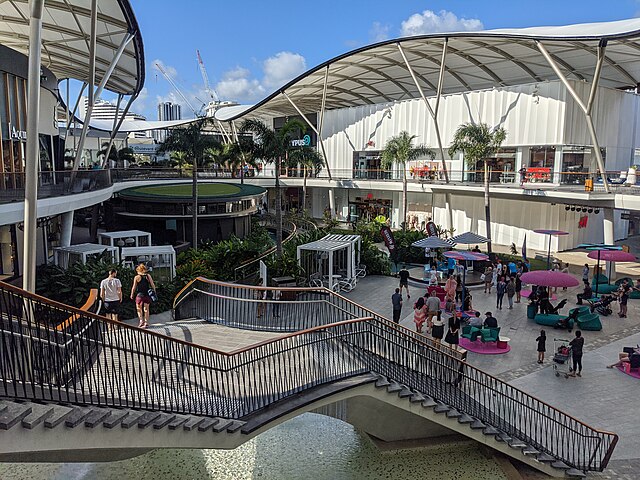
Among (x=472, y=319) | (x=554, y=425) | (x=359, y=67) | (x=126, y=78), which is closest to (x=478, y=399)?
(x=554, y=425)

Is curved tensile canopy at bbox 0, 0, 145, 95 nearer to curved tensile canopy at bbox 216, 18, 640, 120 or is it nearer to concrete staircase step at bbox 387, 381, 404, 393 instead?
curved tensile canopy at bbox 216, 18, 640, 120

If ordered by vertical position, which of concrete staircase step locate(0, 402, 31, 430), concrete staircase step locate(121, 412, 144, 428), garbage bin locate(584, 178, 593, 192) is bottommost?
concrete staircase step locate(121, 412, 144, 428)

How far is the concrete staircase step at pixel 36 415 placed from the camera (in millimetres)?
5359

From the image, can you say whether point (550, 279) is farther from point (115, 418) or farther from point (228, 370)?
point (115, 418)

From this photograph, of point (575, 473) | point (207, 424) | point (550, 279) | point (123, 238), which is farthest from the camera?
point (123, 238)

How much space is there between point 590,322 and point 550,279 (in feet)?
6.82

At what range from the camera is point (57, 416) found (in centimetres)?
574

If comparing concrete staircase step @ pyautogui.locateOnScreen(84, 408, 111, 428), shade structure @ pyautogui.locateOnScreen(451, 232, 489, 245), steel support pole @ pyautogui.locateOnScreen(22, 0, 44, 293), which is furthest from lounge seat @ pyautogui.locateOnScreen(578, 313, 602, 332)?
steel support pole @ pyautogui.locateOnScreen(22, 0, 44, 293)

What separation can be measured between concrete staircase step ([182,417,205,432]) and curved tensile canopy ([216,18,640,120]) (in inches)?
1017

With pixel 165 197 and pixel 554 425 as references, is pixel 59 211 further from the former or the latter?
pixel 554 425

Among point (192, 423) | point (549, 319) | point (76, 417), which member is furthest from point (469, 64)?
point (76, 417)

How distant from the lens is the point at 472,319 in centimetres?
1645

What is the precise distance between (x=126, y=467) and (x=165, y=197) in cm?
2027

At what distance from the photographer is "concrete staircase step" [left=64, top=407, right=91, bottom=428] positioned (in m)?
5.84
